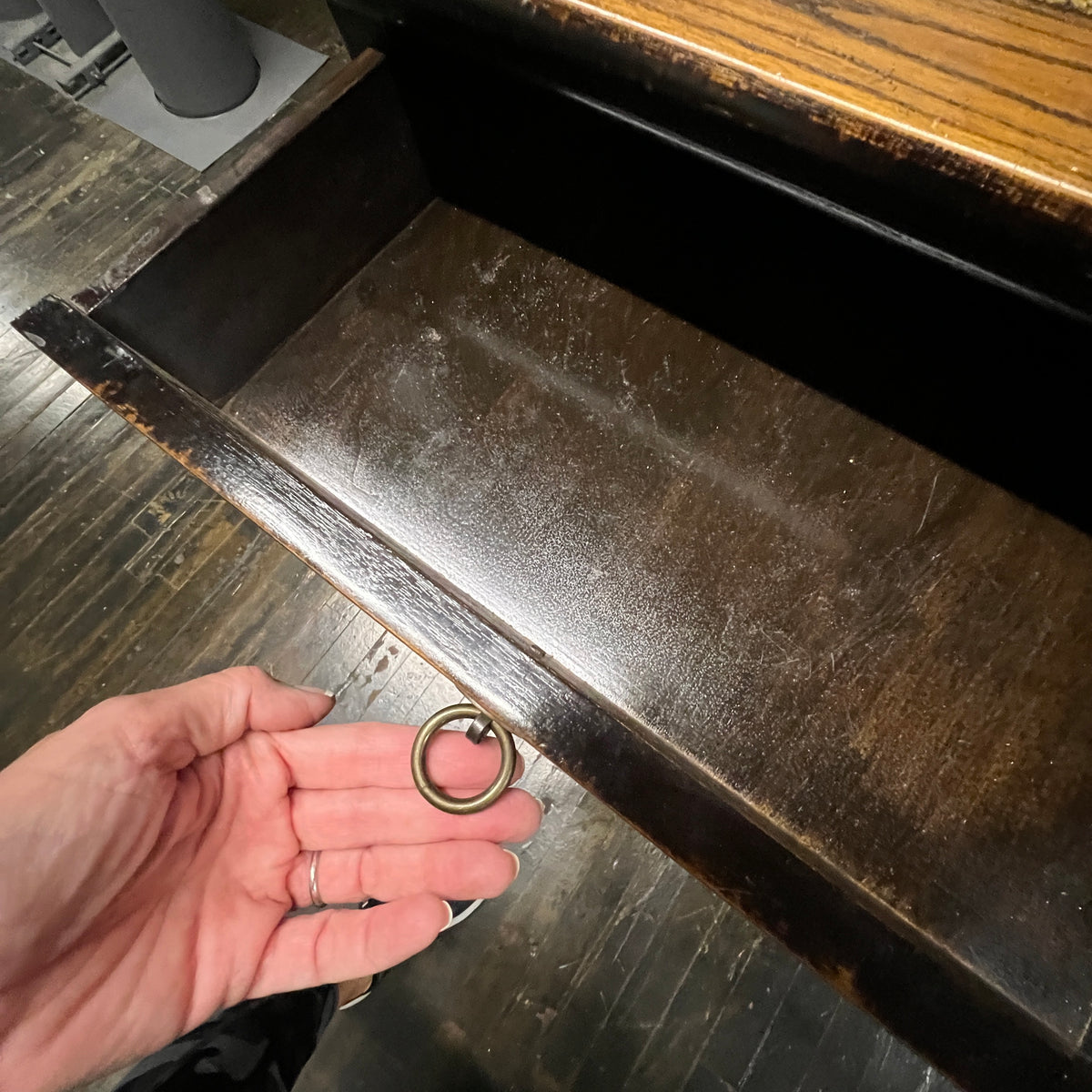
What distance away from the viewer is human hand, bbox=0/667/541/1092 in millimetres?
574

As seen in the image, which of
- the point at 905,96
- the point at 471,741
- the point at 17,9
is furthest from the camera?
the point at 17,9

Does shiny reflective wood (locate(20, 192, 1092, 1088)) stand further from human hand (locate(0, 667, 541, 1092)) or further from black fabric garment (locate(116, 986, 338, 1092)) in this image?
black fabric garment (locate(116, 986, 338, 1092))

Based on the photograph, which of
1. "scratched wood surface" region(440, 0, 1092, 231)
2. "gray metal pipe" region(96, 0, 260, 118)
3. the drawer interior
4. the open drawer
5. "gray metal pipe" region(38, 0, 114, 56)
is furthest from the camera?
"gray metal pipe" region(38, 0, 114, 56)

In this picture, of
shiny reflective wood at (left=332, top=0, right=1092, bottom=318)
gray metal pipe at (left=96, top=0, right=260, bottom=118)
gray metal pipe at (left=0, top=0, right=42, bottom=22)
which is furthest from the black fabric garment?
gray metal pipe at (left=0, top=0, right=42, bottom=22)

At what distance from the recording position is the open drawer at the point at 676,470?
0.54 metres

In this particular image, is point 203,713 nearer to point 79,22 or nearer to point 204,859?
point 204,859

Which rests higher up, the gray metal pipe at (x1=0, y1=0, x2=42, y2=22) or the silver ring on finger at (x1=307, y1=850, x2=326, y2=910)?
the gray metal pipe at (x1=0, y1=0, x2=42, y2=22)

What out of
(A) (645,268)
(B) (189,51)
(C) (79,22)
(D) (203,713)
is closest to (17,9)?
(C) (79,22)

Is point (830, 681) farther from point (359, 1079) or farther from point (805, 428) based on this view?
point (359, 1079)

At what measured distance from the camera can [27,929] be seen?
0.56 meters

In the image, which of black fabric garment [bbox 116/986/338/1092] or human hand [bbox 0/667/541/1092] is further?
black fabric garment [bbox 116/986/338/1092]

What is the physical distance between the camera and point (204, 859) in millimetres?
680

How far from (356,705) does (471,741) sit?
48 centimetres

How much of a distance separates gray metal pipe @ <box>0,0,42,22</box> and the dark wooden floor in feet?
1.68
